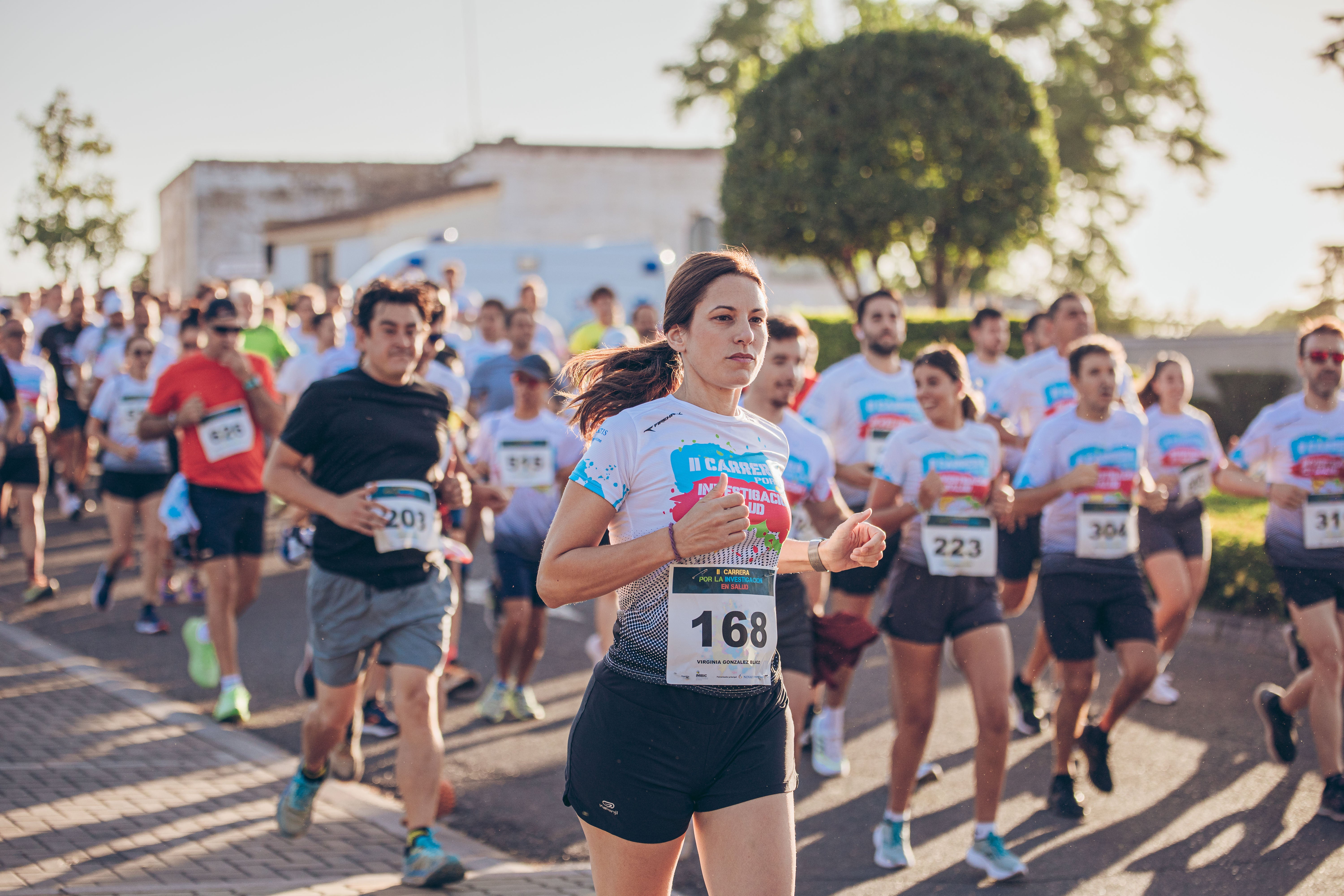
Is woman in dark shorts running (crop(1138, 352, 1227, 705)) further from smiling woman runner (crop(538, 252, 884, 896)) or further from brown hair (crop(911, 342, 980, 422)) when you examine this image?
smiling woman runner (crop(538, 252, 884, 896))

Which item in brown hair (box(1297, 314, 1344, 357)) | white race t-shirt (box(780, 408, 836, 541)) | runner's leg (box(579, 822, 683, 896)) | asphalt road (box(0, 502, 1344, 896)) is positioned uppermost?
brown hair (box(1297, 314, 1344, 357))

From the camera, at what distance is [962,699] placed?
7926mm

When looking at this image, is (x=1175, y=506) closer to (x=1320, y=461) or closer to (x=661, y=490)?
(x=1320, y=461)

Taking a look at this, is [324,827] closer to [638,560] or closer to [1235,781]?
[638,560]

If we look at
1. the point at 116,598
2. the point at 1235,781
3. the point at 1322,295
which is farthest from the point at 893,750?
the point at 1322,295

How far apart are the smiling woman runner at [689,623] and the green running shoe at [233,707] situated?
178 inches

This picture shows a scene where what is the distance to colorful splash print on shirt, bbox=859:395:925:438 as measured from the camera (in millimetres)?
6980

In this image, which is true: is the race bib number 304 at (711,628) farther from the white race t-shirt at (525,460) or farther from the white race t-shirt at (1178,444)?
the white race t-shirt at (1178,444)

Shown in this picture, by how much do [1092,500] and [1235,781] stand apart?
62.7 inches

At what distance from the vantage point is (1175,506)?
24.1 ft

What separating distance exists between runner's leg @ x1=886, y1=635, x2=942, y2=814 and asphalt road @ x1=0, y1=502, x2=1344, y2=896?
33cm

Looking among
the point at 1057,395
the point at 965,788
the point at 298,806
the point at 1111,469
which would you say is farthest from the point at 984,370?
the point at 298,806

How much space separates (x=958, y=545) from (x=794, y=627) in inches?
30.3

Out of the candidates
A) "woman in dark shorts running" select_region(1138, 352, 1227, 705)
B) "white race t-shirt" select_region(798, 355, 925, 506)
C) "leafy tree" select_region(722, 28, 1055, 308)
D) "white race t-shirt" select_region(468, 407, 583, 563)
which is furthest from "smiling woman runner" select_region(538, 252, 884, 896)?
"leafy tree" select_region(722, 28, 1055, 308)
